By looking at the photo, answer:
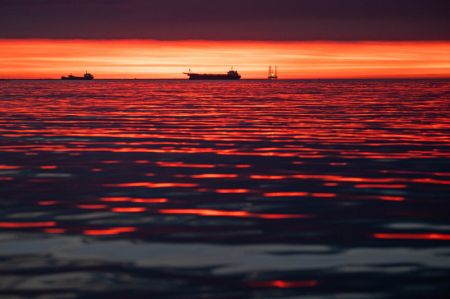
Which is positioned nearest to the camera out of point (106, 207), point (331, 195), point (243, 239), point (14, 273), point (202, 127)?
point (14, 273)

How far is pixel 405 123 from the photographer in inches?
1523

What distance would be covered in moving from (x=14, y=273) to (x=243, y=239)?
3457 millimetres

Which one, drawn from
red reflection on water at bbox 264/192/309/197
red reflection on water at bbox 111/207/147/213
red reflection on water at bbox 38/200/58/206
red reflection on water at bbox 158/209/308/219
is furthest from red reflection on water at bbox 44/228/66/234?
red reflection on water at bbox 264/192/309/197

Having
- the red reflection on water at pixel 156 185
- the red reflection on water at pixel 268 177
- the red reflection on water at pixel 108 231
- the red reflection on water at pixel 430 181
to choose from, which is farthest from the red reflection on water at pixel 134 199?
the red reflection on water at pixel 430 181

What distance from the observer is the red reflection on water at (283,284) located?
8953mm

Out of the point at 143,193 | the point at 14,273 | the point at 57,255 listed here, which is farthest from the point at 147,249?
the point at 143,193

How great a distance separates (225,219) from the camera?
1325cm

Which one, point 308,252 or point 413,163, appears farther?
point 413,163

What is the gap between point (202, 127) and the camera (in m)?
36.6

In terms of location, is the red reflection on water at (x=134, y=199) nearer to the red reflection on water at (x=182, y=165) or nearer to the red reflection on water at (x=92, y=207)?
the red reflection on water at (x=92, y=207)

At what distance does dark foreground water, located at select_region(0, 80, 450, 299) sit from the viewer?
916 cm

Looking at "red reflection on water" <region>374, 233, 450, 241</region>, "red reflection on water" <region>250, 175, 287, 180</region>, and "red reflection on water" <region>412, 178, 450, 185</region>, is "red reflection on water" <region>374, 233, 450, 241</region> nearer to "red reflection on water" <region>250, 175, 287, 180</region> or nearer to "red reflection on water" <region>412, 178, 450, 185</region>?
"red reflection on water" <region>412, 178, 450, 185</region>

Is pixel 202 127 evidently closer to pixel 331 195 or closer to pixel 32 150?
pixel 32 150

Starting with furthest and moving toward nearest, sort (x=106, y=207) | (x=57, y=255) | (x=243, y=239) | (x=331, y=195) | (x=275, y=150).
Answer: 1. (x=275, y=150)
2. (x=331, y=195)
3. (x=106, y=207)
4. (x=243, y=239)
5. (x=57, y=255)
